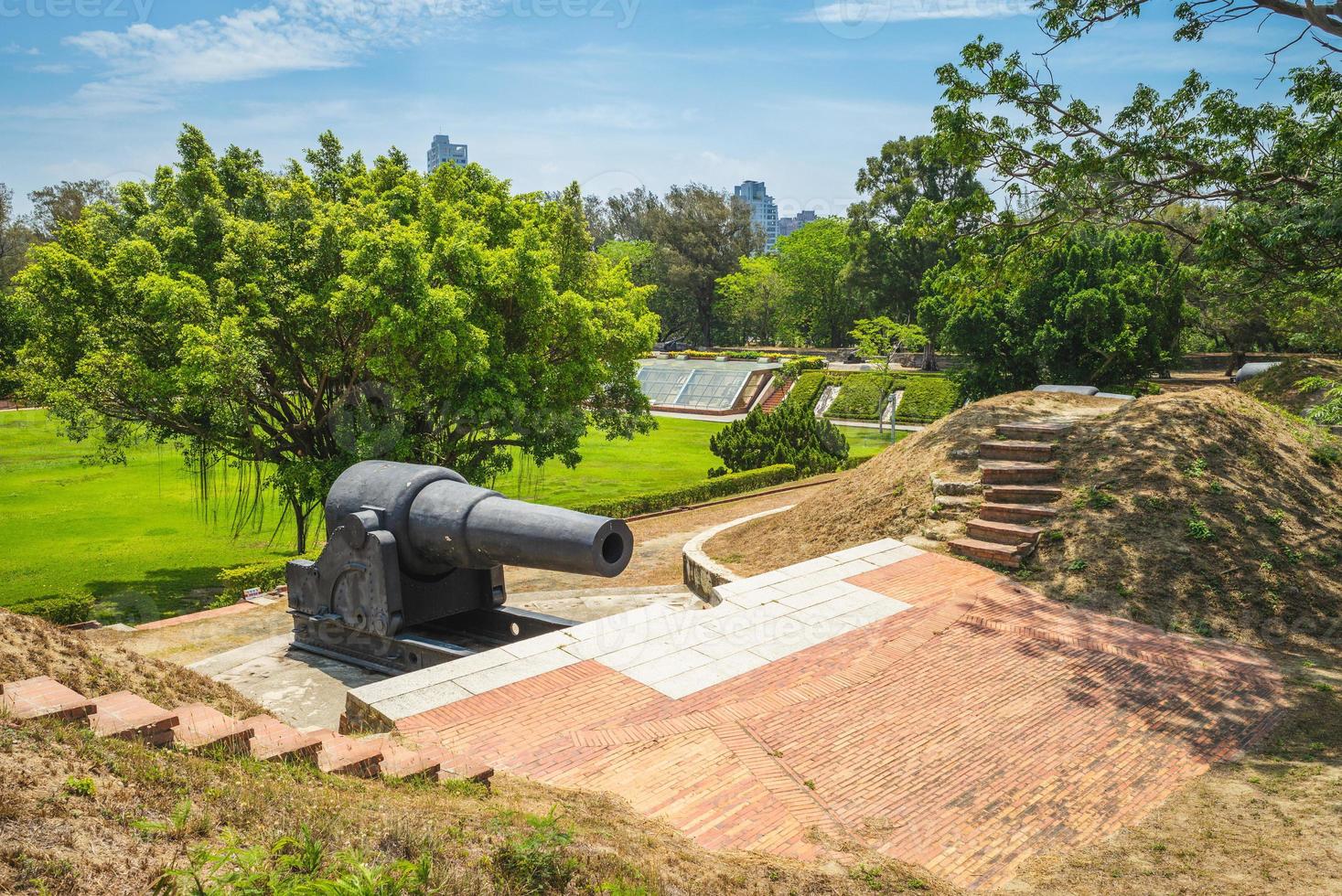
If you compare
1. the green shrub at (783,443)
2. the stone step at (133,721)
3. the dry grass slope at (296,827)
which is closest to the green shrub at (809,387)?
the green shrub at (783,443)

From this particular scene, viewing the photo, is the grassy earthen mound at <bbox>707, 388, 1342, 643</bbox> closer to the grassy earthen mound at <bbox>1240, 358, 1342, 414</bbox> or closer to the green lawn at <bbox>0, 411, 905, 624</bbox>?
the green lawn at <bbox>0, 411, 905, 624</bbox>

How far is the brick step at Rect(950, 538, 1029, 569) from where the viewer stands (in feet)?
35.5

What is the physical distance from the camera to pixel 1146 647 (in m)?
8.71

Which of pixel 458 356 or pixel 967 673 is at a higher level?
pixel 458 356

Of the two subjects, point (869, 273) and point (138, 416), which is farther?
point (869, 273)

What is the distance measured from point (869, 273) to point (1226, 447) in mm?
39153

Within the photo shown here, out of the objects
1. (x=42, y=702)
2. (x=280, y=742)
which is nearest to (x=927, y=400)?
(x=280, y=742)

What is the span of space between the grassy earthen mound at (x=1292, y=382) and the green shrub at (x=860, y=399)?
15742 mm

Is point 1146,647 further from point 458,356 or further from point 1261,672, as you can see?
point 458,356

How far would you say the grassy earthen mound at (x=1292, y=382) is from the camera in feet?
A: 69.0

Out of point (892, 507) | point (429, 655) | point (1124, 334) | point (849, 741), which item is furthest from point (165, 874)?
point (1124, 334)

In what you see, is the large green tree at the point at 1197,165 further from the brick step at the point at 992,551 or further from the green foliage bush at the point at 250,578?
the green foliage bush at the point at 250,578

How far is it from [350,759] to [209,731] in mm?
773

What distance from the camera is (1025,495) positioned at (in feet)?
38.7
